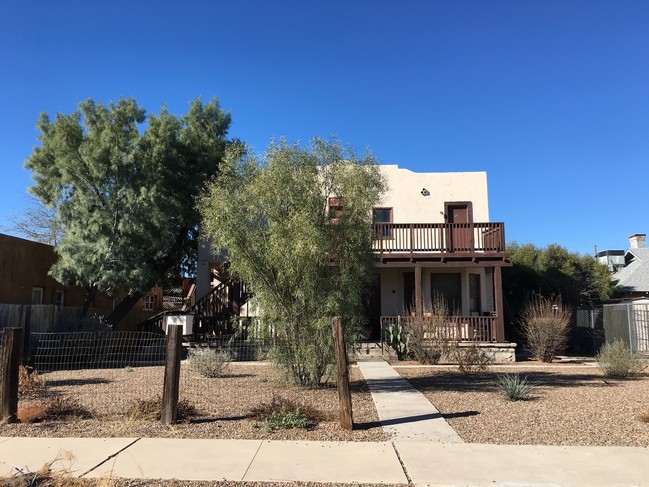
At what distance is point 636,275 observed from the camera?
1157 inches

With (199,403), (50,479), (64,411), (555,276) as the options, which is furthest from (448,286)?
(50,479)

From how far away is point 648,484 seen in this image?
5.43 metres

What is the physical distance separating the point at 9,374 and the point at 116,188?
1169cm

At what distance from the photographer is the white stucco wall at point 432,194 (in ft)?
70.0

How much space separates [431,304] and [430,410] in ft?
36.0

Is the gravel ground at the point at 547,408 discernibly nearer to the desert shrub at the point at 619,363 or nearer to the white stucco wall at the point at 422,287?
the desert shrub at the point at 619,363

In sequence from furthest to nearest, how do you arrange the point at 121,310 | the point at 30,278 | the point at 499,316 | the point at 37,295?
1. the point at 121,310
2. the point at 37,295
3. the point at 30,278
4. the point at 499,316

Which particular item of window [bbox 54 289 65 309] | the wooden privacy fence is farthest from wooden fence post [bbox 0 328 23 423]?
window [bbox 54 289 65 309]

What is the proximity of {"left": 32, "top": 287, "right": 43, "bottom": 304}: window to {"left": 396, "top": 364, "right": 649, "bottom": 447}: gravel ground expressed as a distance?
1378cm

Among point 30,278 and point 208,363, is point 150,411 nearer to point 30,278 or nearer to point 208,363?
point 208,363

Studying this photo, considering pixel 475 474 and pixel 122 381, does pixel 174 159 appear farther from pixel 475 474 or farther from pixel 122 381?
pixel 475 474

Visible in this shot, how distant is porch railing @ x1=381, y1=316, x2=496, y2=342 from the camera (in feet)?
50.9

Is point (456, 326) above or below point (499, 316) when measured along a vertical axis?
below

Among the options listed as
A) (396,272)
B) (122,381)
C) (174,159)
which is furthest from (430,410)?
(174,159)
